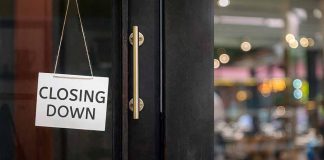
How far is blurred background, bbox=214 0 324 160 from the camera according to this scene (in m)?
7.12

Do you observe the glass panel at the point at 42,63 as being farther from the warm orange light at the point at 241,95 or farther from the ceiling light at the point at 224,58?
the warm orange light at the point at 241,95

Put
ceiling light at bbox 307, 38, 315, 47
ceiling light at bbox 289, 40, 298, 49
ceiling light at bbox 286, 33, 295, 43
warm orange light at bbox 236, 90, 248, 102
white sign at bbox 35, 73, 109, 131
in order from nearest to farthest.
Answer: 1. white sign at bbox 35, 73, 109, 131
2. ceiling light at bbox 286, 33, 295, 43
3. ceiling light at bbox 289, 40, 298, 49
4. ceiling light at bbox 307, 38, 315, 47
5. warm orange light at bbox 236, 90, 248, 102

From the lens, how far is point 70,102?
183 centimetres

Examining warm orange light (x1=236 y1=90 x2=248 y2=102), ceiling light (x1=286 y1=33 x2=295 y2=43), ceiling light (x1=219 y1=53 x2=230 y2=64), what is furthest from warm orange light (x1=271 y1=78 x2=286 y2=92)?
ceiling light (x1=286 y1=33 x2=295 y2=43)

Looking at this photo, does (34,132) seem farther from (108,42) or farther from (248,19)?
(248,19)

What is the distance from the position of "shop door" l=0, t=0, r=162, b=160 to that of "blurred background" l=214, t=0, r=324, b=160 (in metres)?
3.67

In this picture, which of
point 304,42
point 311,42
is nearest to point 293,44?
point 304,42

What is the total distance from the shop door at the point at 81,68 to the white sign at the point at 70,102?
0.03m

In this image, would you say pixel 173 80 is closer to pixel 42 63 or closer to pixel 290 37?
pixel 42 63

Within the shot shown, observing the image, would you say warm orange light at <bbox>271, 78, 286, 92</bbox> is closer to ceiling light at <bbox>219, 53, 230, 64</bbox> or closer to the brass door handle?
ceiling light at <bbox>219, 53, 230, 64</bbox>

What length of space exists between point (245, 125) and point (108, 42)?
7843mm

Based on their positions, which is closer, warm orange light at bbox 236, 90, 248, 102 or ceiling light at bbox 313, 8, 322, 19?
ceiling light at bbox 313, 8, 322, 19

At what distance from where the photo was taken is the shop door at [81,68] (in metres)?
1.84

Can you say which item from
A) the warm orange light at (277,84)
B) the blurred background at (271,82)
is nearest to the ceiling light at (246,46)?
the blurred background at (271,82)
